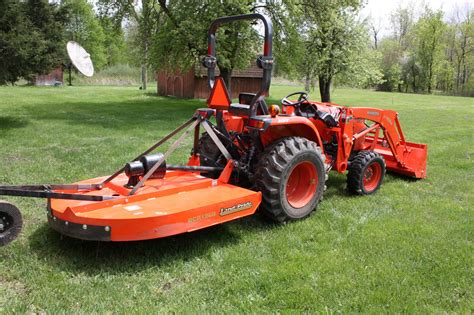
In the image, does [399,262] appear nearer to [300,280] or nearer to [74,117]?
[300,280]

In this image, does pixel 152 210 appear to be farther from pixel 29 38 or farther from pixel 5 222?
pixel 29 38

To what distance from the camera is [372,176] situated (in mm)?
5996

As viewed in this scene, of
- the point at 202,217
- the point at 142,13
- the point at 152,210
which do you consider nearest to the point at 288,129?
the point at 202,217

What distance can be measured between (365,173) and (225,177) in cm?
228

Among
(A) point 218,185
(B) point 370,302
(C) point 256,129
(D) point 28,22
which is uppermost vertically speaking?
(D) point 28,22

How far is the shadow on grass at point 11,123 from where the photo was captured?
11.1 m

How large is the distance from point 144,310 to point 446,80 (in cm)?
6457

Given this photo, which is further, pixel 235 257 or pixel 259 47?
pixel 259 47

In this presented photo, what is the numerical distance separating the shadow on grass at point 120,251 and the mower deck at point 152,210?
28 centimetres

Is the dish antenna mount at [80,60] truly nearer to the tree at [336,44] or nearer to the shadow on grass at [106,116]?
the shadow on grass at [106,116]

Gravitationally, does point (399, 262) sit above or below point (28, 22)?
below

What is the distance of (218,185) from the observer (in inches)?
170

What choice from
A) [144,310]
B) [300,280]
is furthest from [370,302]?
[144,310]

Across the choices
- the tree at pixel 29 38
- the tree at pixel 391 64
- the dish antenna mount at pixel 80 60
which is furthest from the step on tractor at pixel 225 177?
the tree at pixel 391 64
